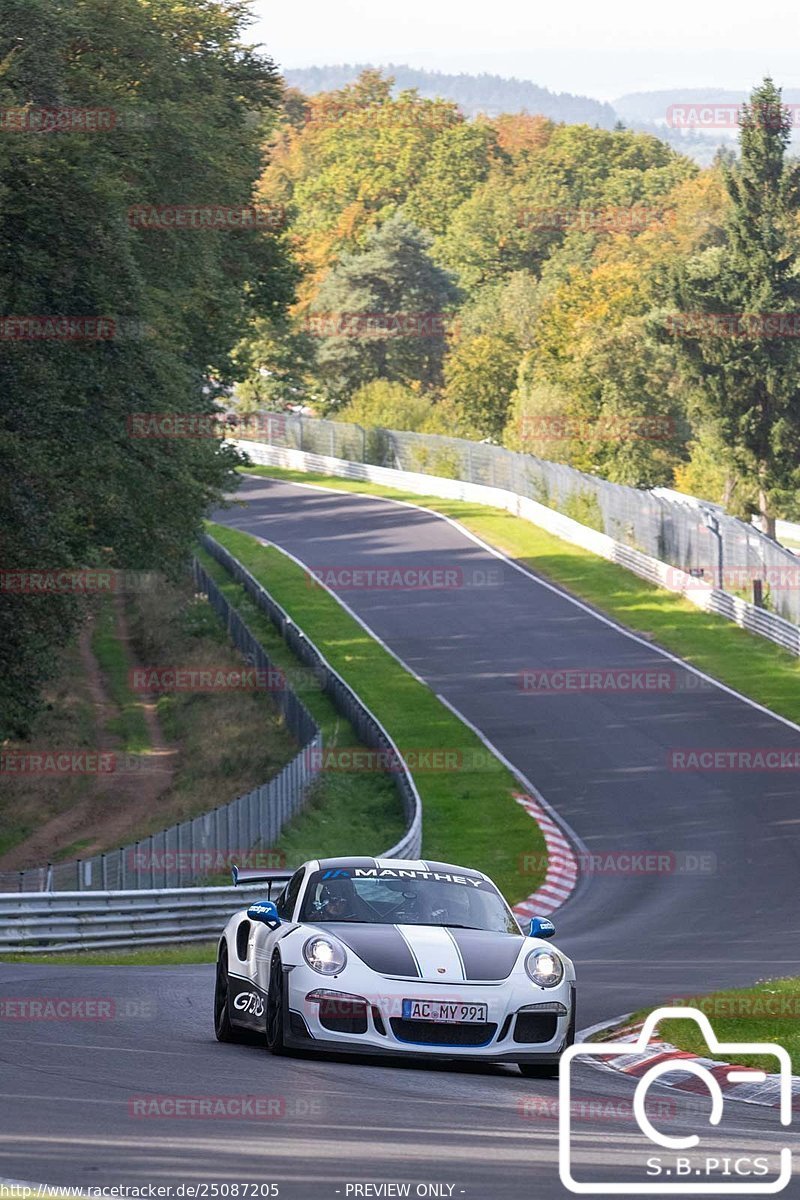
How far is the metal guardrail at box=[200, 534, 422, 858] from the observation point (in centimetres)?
2906

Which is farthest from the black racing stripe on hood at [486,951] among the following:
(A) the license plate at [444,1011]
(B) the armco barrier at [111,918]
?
(B) the armco barrier at [111,918]

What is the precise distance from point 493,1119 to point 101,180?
69.0 feet

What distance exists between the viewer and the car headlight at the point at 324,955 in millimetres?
10914

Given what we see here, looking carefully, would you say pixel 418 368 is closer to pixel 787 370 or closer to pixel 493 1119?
pixel 787 370

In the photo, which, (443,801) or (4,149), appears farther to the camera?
(443,801)

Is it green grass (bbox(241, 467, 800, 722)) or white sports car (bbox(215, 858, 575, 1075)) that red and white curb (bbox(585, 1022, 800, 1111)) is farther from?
green grass (bbox(241, 467, 800, 722))

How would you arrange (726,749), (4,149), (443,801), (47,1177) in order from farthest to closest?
(726,749)
(443,801)
(4,149)
(47,1177)

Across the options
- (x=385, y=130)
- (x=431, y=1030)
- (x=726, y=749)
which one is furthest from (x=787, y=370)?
(x=385, y=130)

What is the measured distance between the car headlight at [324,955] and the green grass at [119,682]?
31279mm

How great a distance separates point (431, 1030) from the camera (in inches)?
420

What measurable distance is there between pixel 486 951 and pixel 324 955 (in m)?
1.07

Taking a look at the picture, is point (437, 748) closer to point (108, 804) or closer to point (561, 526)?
point (108, 804)

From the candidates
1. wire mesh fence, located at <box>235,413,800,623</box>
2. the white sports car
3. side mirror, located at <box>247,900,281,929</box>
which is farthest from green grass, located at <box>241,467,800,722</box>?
side mirror, located at <box>247,900,281,929</box>

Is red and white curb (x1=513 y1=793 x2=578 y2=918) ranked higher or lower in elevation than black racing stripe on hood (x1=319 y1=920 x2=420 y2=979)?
lower
